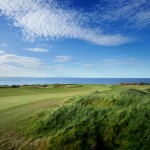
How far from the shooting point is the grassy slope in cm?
1015

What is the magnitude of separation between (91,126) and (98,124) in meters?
0.36

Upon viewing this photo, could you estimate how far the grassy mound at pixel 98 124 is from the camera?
10.1 metres

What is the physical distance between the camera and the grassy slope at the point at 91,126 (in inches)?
400

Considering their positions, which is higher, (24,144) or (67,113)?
(67,113)

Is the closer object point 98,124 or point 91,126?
point 91,126

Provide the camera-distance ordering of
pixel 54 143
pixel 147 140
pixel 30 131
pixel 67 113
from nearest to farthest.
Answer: pixel 147 140, pixel 54 143, pixel 30 131, pixel 67 113

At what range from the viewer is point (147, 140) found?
9.80m

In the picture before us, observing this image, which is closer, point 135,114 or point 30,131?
point 135,114

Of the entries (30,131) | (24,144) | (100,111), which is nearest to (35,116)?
(30,131)

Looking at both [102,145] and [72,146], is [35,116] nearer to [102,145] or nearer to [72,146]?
[72,146]

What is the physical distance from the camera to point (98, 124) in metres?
11.1

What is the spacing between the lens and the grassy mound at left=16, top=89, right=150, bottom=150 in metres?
10.1

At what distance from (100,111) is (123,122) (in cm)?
154

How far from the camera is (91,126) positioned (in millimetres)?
11000
